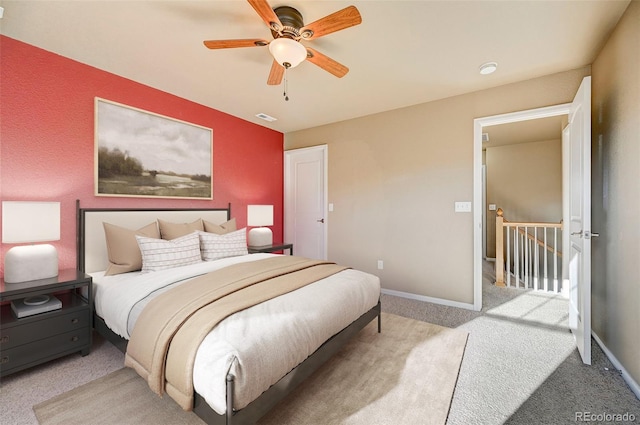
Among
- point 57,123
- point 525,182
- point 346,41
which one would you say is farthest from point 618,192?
point 57,123

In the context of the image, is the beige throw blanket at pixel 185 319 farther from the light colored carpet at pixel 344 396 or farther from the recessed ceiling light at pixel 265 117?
the recessed ceiling light at pixel 265 117

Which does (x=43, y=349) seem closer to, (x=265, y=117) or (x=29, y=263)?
(x=29, y=263)

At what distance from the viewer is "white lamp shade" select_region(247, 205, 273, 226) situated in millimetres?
3884

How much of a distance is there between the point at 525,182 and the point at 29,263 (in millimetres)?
7420

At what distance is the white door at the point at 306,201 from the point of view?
452cm

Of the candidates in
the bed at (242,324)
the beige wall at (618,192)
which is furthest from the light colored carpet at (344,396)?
the beige wall at (618,192)

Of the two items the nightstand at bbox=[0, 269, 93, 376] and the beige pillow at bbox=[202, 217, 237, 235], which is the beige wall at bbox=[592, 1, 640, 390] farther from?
the nightstand at bbox=[0, 269, 93, 376]

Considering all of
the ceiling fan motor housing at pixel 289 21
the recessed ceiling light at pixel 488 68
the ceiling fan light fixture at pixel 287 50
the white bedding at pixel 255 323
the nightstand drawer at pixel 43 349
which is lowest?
the nightstand drawer at pixel 43 349

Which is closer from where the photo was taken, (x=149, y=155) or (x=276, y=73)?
(x=276, y=73)

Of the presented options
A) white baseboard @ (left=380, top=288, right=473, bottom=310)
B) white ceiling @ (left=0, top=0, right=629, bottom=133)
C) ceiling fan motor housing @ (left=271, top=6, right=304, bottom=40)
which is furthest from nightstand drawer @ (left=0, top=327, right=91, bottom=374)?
white baseboard @ (left=380, top=288, right=473, bottom=310)

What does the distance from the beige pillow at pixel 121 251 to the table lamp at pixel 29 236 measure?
0.38 m

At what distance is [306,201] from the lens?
4723 millimetres

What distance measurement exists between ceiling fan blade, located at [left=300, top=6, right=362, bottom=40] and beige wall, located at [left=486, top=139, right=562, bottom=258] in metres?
5.66

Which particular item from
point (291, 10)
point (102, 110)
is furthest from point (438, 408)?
point (102, 110)
